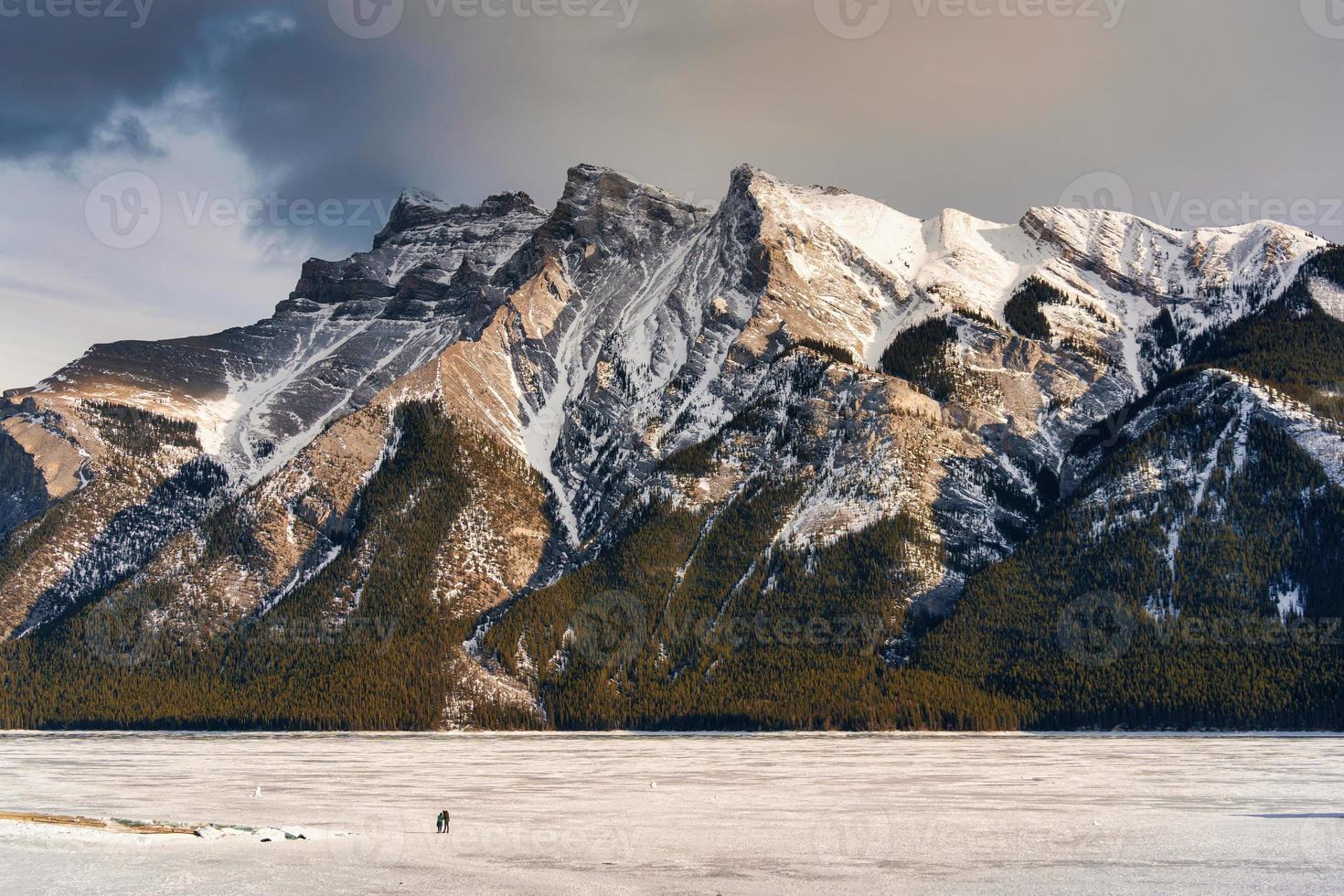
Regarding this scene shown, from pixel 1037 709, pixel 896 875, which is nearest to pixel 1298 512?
pixel 1037 709

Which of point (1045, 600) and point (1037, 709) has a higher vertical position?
point (1045, 600)

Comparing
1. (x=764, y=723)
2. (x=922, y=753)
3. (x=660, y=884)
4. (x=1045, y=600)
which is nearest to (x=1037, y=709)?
(x=1045, y=600)

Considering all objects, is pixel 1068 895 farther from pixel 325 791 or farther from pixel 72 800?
pixel 72 800

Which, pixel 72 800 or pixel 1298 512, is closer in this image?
pixel 72 800

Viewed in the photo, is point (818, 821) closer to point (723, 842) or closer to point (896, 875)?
point (723, 842)

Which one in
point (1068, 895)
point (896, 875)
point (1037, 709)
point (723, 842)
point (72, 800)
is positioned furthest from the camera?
point (1037, 709)

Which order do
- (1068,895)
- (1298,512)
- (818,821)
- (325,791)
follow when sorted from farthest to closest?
(1298,512), (325,791), (818,821), (1068,895)
